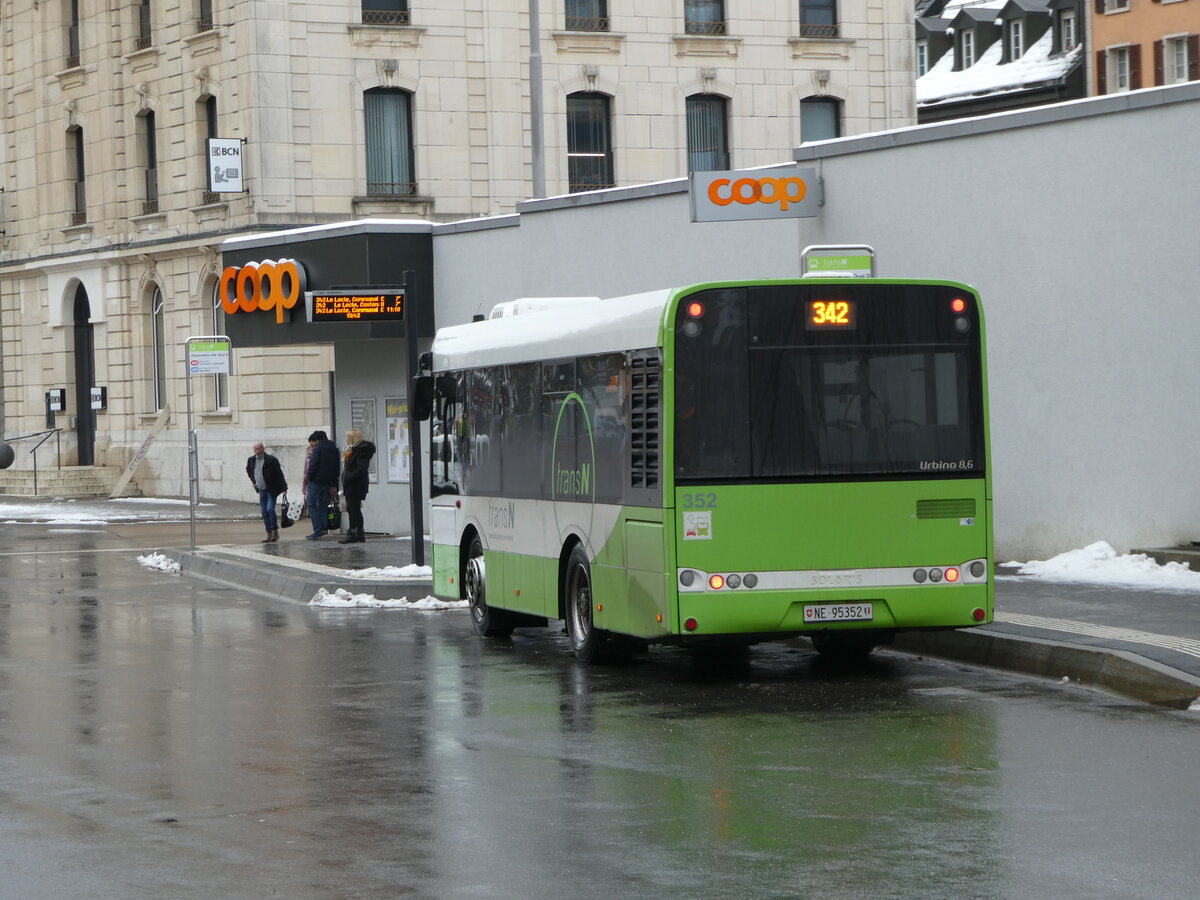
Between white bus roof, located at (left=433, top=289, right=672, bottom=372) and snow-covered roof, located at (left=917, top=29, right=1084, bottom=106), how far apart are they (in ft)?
178

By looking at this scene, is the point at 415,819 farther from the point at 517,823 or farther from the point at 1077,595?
the point at 1077,595

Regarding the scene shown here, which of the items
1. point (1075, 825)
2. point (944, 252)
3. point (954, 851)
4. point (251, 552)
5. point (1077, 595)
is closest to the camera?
point (954, 851)

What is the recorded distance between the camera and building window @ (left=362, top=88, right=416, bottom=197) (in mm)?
44406

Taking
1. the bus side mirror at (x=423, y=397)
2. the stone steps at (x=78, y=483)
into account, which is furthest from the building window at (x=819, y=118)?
the bus side mirror at (x=423, y=397)

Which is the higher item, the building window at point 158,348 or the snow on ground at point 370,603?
the building window at point 158,348

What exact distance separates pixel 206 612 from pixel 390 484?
10.2 m

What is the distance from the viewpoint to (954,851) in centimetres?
800

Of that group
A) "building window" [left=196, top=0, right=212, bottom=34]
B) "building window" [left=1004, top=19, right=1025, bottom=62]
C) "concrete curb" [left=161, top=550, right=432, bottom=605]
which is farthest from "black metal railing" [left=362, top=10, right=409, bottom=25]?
"building window" [left=1004, top=19, right=1025, bottom=62]

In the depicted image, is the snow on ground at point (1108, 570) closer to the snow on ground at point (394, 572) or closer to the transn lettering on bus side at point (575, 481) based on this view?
the transn lettering on bus side at point (575, 481)

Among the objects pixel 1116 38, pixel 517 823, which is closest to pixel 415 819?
pixel 517 823

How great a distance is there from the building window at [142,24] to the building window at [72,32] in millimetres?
3395

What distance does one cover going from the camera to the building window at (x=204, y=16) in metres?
45.3

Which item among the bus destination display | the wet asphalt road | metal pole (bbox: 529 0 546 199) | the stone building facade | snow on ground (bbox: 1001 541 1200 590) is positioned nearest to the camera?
the wet asphalt road

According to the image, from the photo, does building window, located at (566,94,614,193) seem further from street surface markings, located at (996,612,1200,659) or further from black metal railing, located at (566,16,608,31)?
street surface markings, located at (996,612,1200,659)
